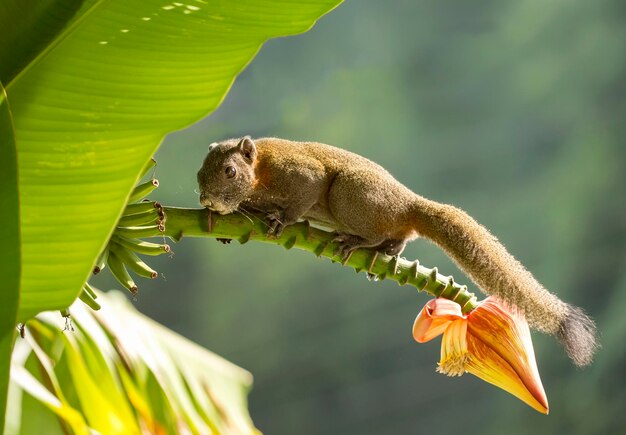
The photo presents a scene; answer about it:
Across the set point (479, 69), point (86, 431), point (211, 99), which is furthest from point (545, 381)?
point (211, 99)

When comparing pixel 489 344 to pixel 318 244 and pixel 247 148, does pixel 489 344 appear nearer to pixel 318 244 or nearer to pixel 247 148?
pixel 318 244

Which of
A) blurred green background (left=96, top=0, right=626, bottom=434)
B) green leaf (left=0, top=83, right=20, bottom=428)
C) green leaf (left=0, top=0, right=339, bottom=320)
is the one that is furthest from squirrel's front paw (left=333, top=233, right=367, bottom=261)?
blurred green background (left=96, top=0, right=626, bottom=434)

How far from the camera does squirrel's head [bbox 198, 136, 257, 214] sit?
1.16m

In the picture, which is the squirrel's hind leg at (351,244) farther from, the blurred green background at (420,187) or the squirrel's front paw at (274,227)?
the blurred green background at (420,187)

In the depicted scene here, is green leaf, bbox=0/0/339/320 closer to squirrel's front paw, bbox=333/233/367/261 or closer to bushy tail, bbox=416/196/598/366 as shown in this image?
squirrel's front paw, bbox=333/233/367/261

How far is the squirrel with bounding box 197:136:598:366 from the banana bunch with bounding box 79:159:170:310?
11cm

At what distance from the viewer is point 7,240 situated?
582 millimetres

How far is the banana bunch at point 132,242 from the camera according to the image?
2.86ft

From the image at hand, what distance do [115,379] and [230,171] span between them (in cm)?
39

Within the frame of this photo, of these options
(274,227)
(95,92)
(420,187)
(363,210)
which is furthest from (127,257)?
(420,187)

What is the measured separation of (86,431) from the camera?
97cm

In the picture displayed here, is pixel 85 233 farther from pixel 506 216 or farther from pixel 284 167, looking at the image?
pixel 506 216

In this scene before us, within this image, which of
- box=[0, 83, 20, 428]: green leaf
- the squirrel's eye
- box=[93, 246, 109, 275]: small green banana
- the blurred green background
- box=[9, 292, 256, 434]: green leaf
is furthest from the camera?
the blurred green background

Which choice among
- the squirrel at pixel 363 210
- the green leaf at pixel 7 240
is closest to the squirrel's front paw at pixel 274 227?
the squirrel at pixel 363 210
